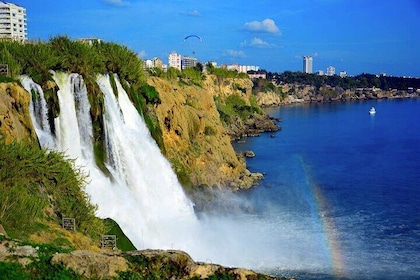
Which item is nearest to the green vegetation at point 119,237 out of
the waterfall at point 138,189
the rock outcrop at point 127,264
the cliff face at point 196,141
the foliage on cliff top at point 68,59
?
the waterfall at point 138,189

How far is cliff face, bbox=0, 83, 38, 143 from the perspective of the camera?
1141 centimetres

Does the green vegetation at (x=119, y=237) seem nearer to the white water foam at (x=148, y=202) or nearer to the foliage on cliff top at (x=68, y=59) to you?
the white water foam at (x=148, y=202)

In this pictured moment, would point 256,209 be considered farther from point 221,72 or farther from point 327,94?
point 327,94

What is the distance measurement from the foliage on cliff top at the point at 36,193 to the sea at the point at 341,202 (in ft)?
25.7

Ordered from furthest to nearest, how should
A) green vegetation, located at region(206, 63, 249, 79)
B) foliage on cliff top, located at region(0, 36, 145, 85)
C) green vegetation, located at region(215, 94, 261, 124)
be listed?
green vegetation, located at region(206, 63, 249, 79), green vegetation, located at region(215, 94, 261, 124), foliage on cliff top, located at region(0, 36, 145, 85)

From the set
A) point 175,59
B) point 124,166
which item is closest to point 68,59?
point 124,166

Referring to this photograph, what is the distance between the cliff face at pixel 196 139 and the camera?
2464 centimetres

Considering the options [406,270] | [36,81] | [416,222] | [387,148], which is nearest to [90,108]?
[36,81]

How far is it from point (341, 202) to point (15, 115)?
1801 cm

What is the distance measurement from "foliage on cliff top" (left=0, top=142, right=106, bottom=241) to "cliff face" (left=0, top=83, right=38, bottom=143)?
933 mm

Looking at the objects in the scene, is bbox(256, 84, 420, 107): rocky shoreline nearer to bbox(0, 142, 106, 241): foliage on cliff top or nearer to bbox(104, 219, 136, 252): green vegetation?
bbox(104, 219, 136, 252): green vegetation

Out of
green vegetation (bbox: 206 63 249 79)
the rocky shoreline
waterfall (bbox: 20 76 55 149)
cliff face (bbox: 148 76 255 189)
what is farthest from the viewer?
the rocky shoreline

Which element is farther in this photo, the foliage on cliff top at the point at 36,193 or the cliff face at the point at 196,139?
the cliff face at the point at 196,139

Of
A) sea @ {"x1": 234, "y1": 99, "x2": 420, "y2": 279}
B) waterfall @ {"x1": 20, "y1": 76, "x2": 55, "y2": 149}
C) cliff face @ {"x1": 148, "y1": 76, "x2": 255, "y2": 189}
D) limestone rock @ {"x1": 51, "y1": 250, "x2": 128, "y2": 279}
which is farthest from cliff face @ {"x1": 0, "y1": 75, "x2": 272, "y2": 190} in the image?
limestone rock @ {"x1": 51, "y1": 250, "x2": 128, "y2": 279}
